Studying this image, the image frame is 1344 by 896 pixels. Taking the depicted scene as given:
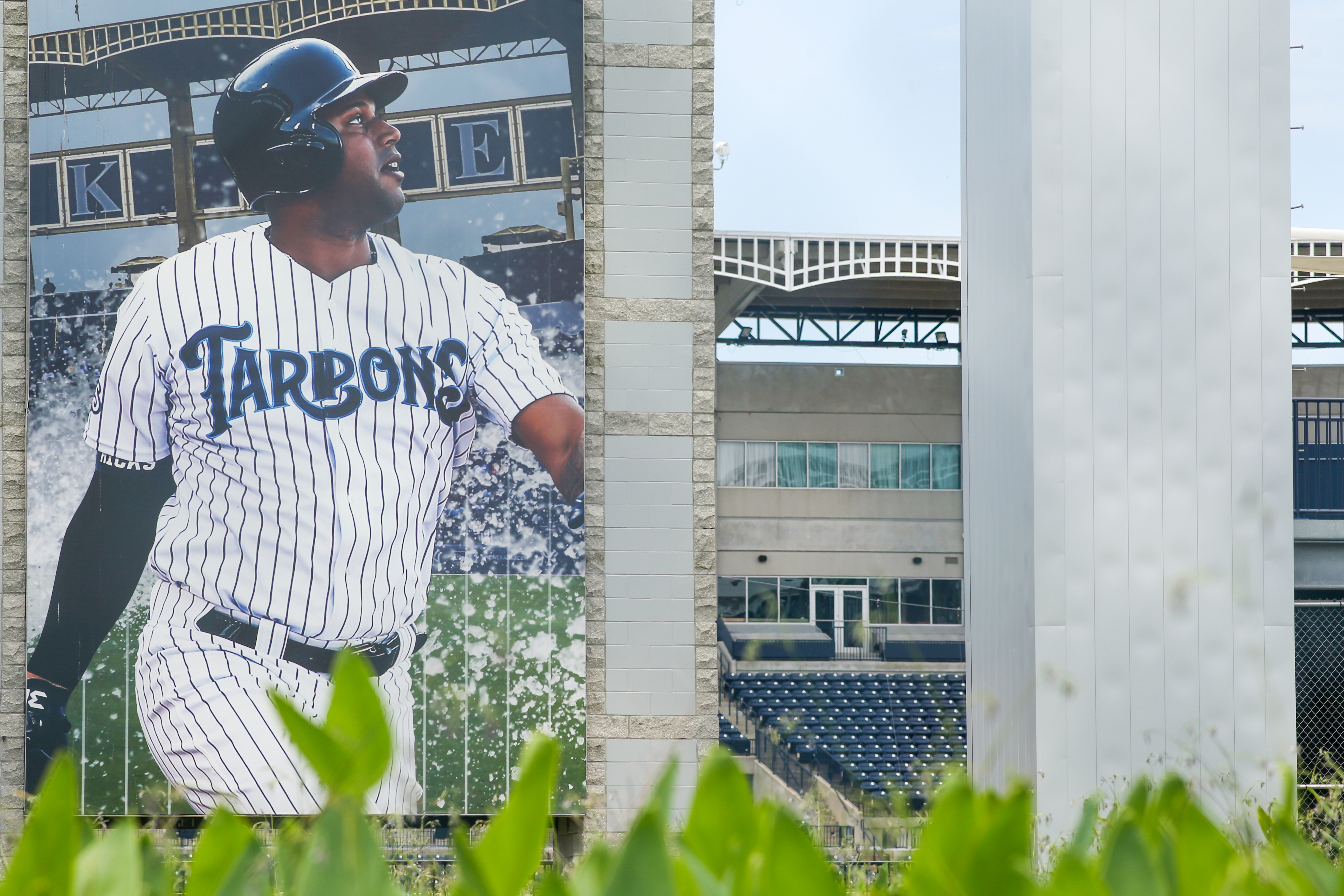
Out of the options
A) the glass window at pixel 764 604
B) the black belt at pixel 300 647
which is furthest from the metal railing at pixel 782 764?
the black belt at pixel 300 647

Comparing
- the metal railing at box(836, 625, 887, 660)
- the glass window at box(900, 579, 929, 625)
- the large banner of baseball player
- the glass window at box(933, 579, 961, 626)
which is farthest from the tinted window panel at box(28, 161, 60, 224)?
the glass window at box(933, 579, 961, 626)

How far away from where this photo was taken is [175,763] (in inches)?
184

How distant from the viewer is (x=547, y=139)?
4.92 metres

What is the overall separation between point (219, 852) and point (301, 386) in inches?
172

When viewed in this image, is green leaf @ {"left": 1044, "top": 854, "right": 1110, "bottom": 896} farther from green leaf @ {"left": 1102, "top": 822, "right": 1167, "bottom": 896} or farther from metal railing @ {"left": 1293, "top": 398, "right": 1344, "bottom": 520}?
metal railing @ {"left": 1293, "top": 398, "right": 1344, "bottom": 520}

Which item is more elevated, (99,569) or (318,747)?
(318,747)

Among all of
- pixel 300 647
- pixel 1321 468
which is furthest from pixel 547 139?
pixel 1321 468

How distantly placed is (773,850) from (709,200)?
4728 mm

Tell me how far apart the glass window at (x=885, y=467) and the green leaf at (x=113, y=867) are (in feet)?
53.7

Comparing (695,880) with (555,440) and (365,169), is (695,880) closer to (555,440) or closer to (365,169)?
(555,440)

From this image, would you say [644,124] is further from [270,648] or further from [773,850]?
[773,850]

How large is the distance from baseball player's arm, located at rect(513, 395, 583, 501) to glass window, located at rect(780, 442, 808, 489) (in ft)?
38.7

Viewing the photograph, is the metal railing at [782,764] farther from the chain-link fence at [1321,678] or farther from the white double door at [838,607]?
the chain-link fence at [1321,678]

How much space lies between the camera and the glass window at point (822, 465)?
16.5 metres
